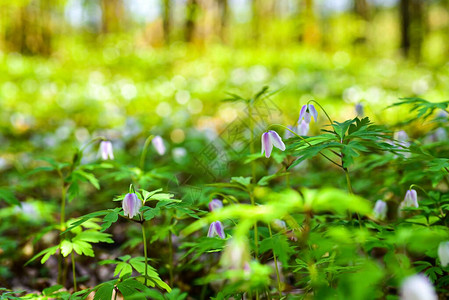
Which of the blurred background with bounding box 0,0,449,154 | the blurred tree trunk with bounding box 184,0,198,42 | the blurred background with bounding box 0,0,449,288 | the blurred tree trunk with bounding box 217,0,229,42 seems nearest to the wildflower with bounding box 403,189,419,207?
the blurred background with bounding box 0,0,449,288

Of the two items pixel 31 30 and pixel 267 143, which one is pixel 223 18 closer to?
pixel 31 30

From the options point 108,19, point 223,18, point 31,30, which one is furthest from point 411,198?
point 108,19

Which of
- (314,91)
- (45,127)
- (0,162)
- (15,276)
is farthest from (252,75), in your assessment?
(15,276)

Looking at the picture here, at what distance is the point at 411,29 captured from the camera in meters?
17.5

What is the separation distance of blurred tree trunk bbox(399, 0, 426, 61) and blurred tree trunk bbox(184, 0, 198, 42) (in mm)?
8790

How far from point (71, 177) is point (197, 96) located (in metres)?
5.65

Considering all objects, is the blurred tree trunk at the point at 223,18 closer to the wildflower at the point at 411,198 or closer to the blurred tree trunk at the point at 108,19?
the blurred tree trunk at the point at 108,19

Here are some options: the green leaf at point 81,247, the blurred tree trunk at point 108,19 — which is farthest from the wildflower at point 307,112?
the blurred tree trunk at point 108,19

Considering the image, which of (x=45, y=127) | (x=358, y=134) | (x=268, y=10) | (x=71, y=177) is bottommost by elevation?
(x=45, y=127)

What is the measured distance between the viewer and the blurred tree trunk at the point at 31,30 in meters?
12.7

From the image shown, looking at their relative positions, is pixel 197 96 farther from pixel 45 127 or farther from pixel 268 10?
pixel 268 10

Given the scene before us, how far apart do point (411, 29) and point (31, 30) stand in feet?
50.8

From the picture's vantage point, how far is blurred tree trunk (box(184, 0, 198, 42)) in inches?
488

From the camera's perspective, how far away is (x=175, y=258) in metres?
2.99
